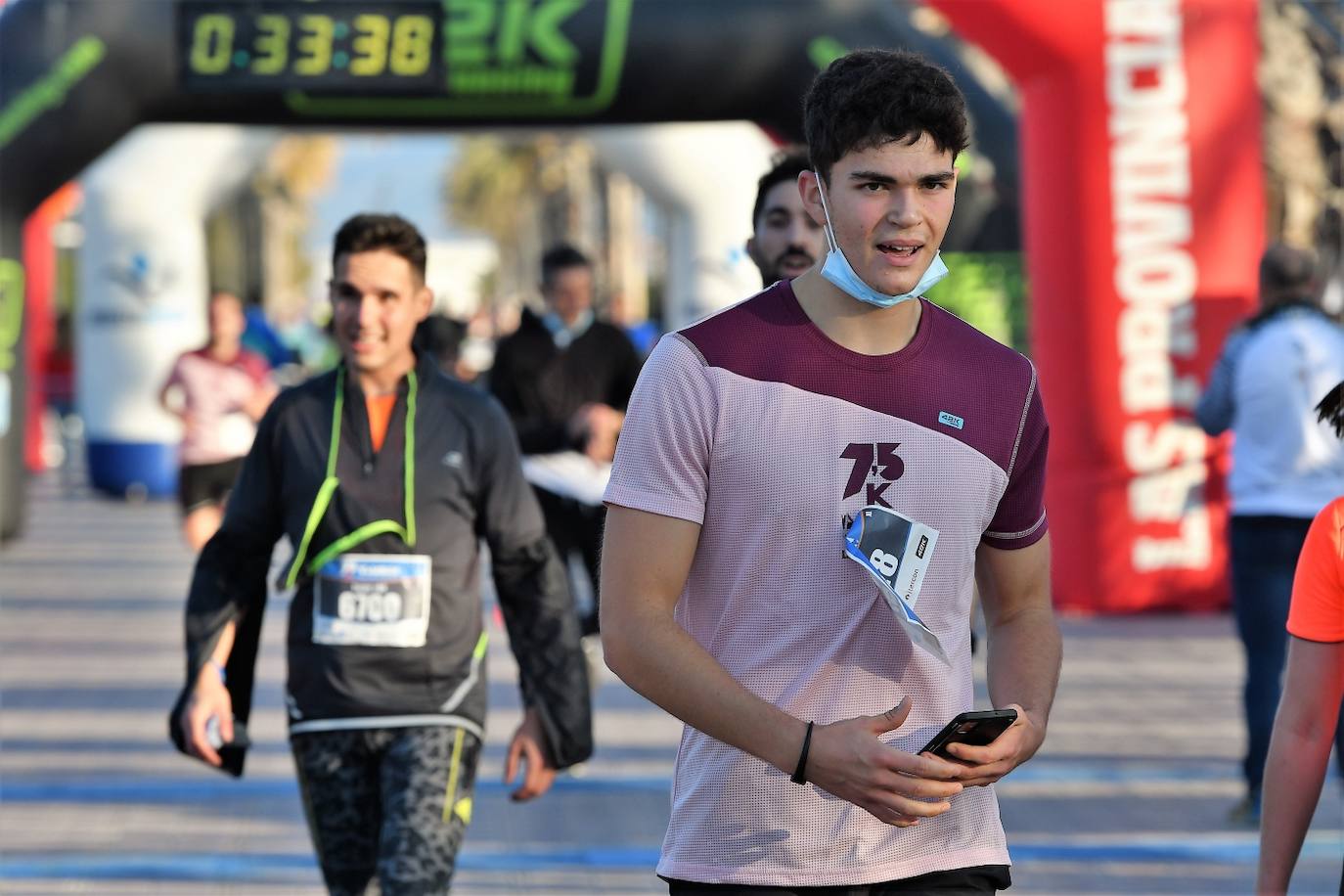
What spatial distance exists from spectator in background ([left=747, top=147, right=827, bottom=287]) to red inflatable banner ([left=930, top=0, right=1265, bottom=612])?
6484 millimetres

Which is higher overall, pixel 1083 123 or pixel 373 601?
pixel 1083 123

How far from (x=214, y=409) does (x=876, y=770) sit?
31.8 ft

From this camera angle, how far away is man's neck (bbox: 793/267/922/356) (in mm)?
2773

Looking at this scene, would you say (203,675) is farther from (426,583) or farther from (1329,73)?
(1329,73)

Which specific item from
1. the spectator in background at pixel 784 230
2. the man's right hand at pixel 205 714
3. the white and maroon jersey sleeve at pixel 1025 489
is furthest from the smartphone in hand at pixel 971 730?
the spectator in background at pixel 784 230

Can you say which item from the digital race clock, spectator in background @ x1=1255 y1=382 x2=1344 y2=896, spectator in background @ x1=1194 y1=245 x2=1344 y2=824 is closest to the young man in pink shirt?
spectator in background @ x1=1255 y1=382 x2=1344 y2=896

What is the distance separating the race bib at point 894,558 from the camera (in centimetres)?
266

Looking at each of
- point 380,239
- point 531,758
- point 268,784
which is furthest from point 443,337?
point 531,758

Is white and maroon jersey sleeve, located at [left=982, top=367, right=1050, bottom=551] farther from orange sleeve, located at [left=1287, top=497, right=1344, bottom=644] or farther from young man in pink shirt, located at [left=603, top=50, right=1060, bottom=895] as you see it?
orange sleeve, located at [left=1287, top=497, right=1344, bottom=644]

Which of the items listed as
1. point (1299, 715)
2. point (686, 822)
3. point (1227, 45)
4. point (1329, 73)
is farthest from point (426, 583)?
point (1329, 73)

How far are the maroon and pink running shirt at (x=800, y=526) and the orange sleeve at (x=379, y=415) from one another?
195 centimetres

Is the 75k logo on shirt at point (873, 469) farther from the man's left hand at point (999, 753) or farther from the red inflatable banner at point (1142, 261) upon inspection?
the red inflatable banner at point (1142, 261)

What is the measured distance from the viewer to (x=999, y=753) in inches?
105

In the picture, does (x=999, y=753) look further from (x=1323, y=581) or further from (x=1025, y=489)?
(x=1323, y=581)
